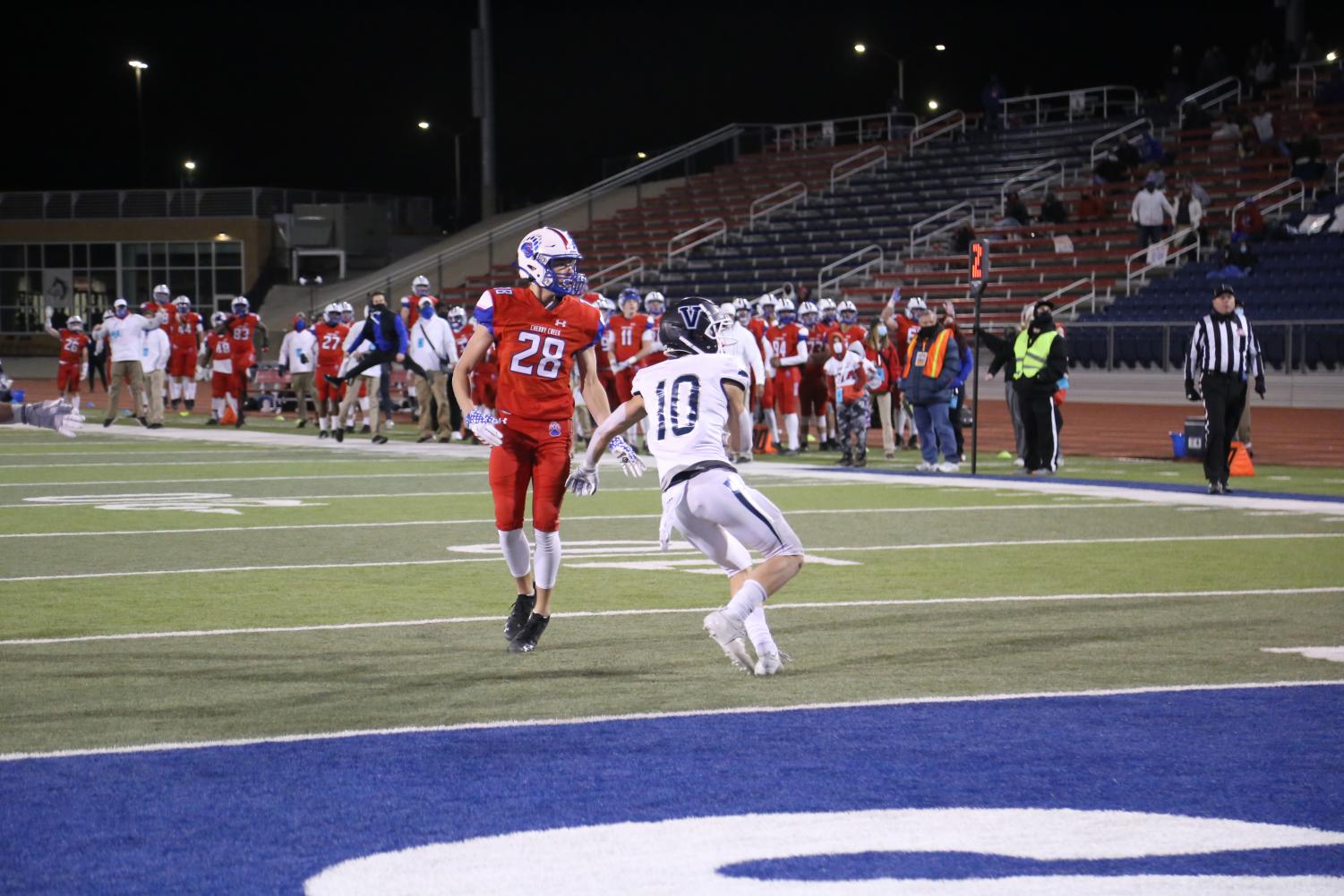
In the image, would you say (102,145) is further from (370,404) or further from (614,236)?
(370,404)

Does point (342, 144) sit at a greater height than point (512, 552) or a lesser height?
Result: greater

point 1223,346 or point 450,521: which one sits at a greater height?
point 1223,346

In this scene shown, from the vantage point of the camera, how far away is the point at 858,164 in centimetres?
4450

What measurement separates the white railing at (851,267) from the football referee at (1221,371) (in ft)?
68.5

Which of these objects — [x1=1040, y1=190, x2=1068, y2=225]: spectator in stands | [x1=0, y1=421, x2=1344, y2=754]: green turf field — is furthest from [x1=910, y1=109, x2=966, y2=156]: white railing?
[x1=0, y1=421, x2=1344, y2=754]: green turf field

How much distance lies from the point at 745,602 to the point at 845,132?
4046cm

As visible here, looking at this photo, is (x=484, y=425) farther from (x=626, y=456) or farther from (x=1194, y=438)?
(x=1194, y=438)

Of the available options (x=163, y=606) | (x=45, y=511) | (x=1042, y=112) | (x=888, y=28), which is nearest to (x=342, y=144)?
(x=888, y=28)

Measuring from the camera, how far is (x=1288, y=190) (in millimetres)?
32875

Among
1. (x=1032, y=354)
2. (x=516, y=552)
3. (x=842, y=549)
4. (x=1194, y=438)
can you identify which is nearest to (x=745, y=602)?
(x=516, y=552)

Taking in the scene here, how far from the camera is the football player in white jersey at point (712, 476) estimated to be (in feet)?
23.7

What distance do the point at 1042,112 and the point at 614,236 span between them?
11.2 metres

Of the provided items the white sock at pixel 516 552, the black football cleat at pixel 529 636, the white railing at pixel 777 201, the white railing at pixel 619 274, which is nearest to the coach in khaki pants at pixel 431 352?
the white sock at pixel 516 552

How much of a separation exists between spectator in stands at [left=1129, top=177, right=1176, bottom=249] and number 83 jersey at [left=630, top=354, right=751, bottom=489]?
2691 cm
